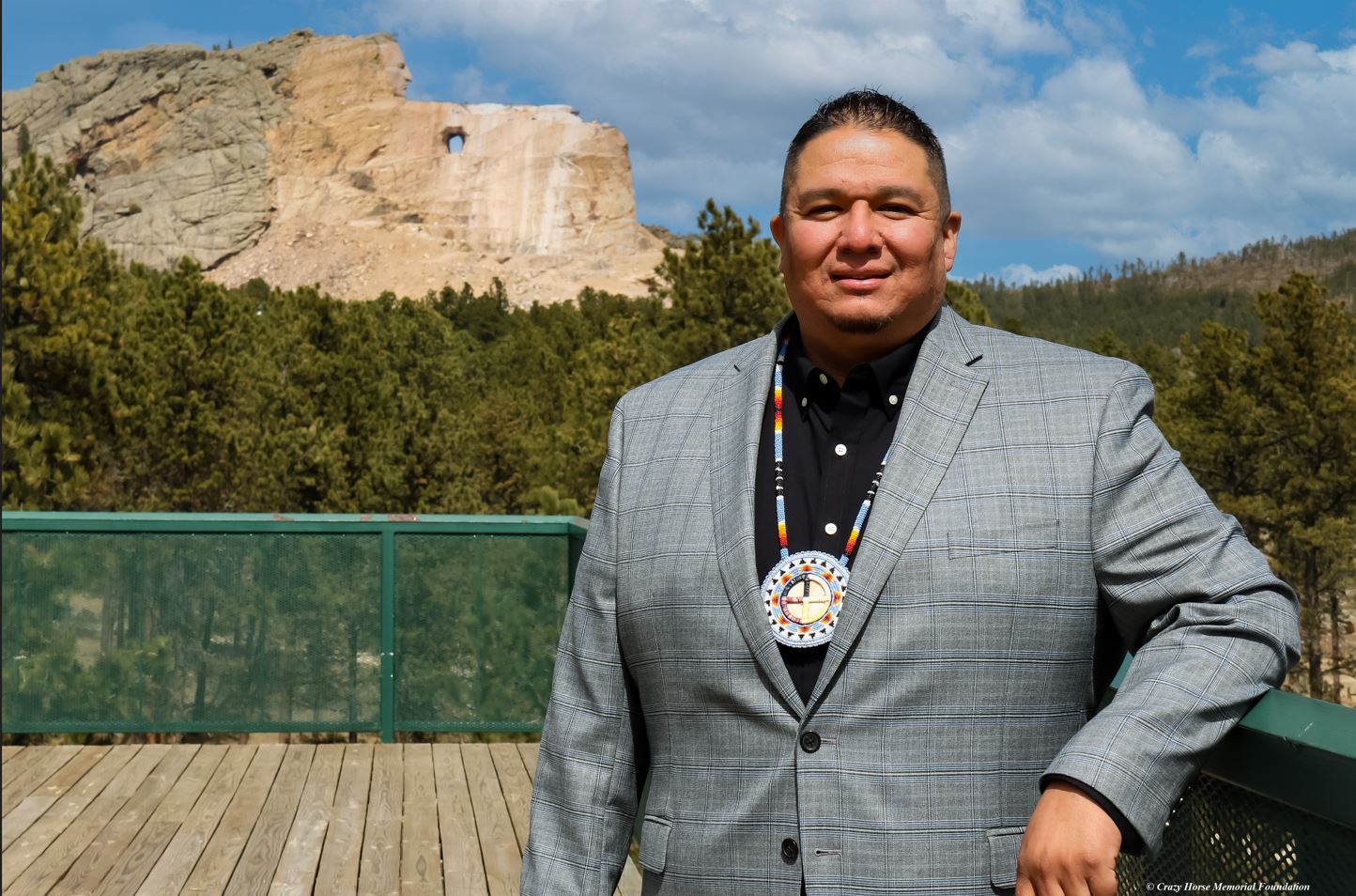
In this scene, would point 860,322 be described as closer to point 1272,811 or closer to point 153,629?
point 1272,811

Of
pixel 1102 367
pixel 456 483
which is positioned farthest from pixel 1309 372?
pixel 1102 367

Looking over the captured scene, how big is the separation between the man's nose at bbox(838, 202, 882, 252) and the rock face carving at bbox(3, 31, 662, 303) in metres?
77.0

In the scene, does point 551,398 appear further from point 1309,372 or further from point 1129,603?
point 1129,603

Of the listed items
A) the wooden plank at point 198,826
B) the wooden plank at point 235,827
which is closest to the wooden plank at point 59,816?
the wooden plank at point 198,826

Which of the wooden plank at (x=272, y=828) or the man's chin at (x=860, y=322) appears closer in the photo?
the man's chin at (x=860, y=322)

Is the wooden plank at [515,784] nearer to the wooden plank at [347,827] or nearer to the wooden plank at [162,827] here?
the wooden plank at [347,827]

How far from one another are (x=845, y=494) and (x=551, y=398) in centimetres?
2492

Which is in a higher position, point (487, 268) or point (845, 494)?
point (487, 268)

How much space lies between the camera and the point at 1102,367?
1.65m

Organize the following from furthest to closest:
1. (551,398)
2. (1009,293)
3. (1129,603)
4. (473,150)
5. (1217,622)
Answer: (1009,293), (473,150), (551,398), (1129,603), (1217,622)

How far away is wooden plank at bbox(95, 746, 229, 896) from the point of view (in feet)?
13.8

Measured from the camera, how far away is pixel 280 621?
6062 mm

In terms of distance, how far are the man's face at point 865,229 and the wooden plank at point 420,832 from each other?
9.74 feet

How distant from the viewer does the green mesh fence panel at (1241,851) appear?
1.36 m
